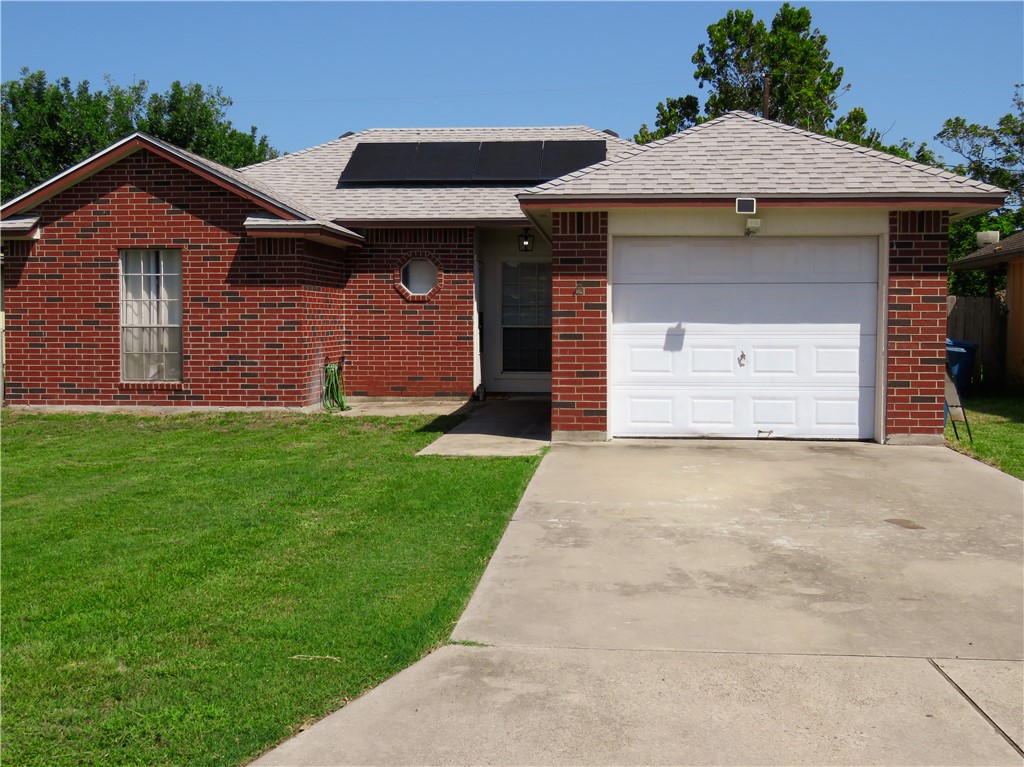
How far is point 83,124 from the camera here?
39.2m

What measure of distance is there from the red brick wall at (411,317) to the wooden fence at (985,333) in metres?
10.0

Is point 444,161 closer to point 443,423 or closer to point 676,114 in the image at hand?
point 443,423

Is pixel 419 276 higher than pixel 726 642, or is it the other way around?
pixel 419 276

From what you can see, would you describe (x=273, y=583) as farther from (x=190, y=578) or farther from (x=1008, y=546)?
(x=1008, y=546)

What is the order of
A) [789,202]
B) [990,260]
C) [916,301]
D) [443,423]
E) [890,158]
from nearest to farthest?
[789,202], [916,301], [890,158], [443,423], [990,260]

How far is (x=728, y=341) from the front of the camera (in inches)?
445

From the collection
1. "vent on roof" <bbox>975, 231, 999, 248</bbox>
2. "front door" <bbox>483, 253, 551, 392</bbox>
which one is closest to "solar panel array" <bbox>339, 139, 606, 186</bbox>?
"front door" <bbox>483, 253, 551, 392</bbox>

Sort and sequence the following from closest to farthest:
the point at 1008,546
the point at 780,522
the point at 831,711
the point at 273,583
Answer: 1. the point at 831,711
2. the point at 273,583
3. the point at 1008,546
4. the point at 780,522

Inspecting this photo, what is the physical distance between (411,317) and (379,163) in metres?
3.47

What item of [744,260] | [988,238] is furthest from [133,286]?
[988,238]

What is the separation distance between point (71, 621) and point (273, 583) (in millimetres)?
1135

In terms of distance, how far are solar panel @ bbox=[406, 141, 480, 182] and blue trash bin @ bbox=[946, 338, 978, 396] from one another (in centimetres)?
894

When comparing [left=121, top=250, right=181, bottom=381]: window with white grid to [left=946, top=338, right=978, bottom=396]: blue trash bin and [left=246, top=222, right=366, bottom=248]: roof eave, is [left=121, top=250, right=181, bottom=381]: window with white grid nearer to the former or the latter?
[left=246, top=222, right=366, bottom=248]: roof eave

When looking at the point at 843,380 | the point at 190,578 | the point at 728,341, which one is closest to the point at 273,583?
the point at 190,578
